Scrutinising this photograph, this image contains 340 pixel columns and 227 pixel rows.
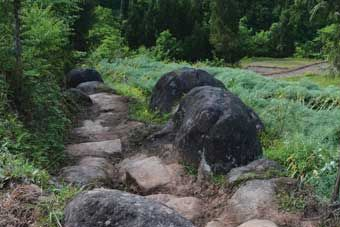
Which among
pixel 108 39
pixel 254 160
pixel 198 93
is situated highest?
pixel 198 93

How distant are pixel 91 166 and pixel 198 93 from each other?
1.84 metres

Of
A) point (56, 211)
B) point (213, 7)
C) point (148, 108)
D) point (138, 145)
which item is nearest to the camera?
point (56, 211)

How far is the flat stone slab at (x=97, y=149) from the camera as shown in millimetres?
7680

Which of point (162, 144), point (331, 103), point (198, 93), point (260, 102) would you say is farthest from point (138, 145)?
point (331, 103)

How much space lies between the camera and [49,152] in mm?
7000

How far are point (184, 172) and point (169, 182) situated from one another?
0.33m

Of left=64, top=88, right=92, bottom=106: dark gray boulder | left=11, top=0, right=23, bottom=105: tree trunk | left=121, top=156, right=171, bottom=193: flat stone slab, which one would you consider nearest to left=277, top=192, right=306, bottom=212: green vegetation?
left=121, top=156, right=171, bottom=193: flat stone slab

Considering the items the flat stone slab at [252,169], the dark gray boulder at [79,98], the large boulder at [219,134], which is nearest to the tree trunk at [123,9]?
the dark gray boulder at [79,98]

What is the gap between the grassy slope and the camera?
628 centimetres

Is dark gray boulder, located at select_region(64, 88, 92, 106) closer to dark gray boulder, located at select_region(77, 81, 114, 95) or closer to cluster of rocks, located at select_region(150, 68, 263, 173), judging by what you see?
dark gray boulder, located at select_region(77, 81, 114, 95)

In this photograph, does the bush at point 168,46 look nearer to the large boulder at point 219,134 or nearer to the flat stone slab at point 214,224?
the large boulder at point 219,134

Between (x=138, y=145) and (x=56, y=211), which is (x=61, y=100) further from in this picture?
(x=56, y=211)

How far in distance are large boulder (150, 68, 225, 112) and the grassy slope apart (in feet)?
1.84

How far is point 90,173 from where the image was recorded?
661cm
